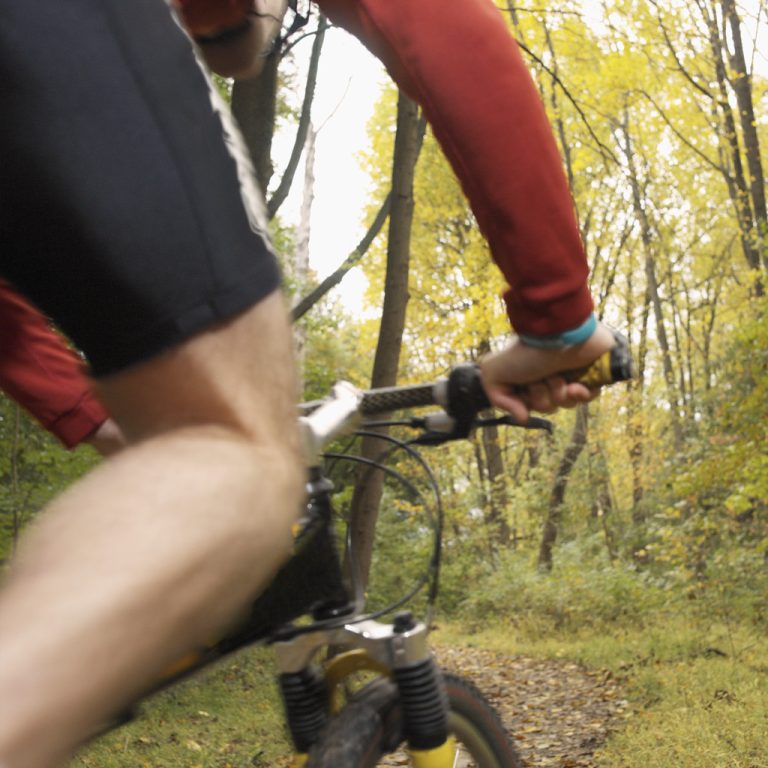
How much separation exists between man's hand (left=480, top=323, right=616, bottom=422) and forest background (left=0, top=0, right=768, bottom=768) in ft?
2.56

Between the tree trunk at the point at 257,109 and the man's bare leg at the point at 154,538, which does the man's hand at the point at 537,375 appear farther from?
the tree trunk at the point at 257,109

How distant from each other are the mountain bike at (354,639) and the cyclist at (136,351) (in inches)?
27.9

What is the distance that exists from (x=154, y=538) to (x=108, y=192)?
0.24 m

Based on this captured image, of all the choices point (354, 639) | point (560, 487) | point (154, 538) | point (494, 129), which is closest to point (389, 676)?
point (354, 639)

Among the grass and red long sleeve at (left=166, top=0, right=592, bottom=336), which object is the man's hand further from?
the grass

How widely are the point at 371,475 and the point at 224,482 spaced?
531cm

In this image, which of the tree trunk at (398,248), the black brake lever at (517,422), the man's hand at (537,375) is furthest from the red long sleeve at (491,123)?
the tree trunk at (398,248)

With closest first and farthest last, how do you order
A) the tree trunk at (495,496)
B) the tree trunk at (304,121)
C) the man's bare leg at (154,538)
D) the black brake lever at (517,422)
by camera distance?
the man's bare leg at (154,538)
the black brake lever at (517,422)
the tree trunk at (304,121)
the tree trunk at (495,496)

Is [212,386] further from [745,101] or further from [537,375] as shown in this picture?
[745,101]

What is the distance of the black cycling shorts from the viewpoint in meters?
0.63

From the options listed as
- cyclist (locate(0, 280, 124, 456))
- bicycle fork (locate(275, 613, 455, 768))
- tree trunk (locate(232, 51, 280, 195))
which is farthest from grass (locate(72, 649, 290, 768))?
cyclist (locate(0, 280, 124, 456))

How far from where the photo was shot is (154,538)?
58 cm

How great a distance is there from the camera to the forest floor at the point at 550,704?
5.43 meters

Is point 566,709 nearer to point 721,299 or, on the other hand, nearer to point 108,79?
point 108,79
